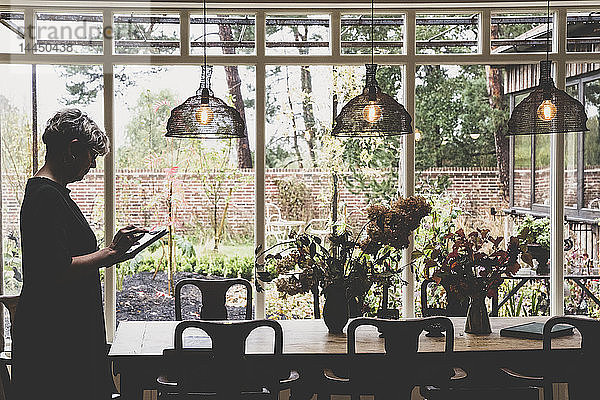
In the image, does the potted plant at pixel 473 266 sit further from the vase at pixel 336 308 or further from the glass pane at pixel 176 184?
the glass pane at pixel 176 184

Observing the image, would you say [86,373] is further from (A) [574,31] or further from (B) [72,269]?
(A) [574,31]

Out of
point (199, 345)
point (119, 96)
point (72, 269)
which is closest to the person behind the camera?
point (72, 269)

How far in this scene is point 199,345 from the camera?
3.78 meters

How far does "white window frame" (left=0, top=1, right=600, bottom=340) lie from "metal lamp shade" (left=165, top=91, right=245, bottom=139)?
1.52 m

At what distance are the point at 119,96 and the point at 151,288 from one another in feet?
4.55

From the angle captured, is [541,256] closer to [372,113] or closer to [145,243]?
[372,113]

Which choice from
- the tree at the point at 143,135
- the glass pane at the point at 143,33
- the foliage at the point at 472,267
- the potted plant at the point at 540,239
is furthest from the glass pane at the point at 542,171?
the glass pane at the point at 143,33

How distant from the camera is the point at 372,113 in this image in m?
3.94

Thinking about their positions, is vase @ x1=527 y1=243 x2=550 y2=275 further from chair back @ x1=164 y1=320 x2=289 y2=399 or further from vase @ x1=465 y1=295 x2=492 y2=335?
chair back @ x1=164 y1=320 x2=289 y2=399

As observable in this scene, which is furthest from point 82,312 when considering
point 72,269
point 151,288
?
point 151,288

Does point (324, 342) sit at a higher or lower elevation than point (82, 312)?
lower

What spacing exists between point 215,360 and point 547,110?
2.22m

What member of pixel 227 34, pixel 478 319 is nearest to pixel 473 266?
pixel 478 319

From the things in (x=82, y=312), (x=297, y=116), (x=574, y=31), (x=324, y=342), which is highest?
(x=574, y=31)
